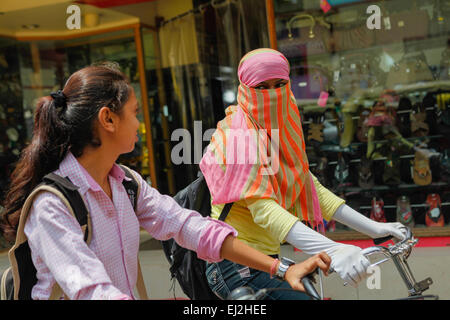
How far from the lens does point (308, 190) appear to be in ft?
6.97

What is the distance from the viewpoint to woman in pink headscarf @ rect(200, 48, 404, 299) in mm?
1857

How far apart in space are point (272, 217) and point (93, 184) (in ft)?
2.18

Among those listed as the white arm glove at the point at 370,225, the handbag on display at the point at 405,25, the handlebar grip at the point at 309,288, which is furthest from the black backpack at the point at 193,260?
the handbag on display at the point at 405,25

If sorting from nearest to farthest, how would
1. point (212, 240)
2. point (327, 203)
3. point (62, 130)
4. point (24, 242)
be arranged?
1. point (24, 242)
2. point (62, 130)
3. point (212, 240)
4. point (327, 203)

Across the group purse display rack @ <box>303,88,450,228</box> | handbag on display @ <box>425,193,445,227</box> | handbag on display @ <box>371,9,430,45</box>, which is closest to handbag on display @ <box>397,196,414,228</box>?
purse display rack @ <box>303,88,450,228</box>

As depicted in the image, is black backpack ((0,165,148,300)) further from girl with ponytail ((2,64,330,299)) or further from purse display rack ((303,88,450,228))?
purse display rack ((303,88,450,228))

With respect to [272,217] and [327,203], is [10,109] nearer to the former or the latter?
[327,203]

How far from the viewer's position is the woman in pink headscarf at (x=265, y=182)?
6.09 feet

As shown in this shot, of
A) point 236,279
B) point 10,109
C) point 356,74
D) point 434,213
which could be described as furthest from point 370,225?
point 10,109

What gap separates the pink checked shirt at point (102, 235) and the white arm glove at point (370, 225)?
67 cm

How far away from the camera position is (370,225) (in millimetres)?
2010

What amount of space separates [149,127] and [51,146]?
378 cm

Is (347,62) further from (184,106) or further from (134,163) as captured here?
(134,163)

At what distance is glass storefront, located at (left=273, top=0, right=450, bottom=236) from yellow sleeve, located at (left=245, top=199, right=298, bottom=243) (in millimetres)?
2665
